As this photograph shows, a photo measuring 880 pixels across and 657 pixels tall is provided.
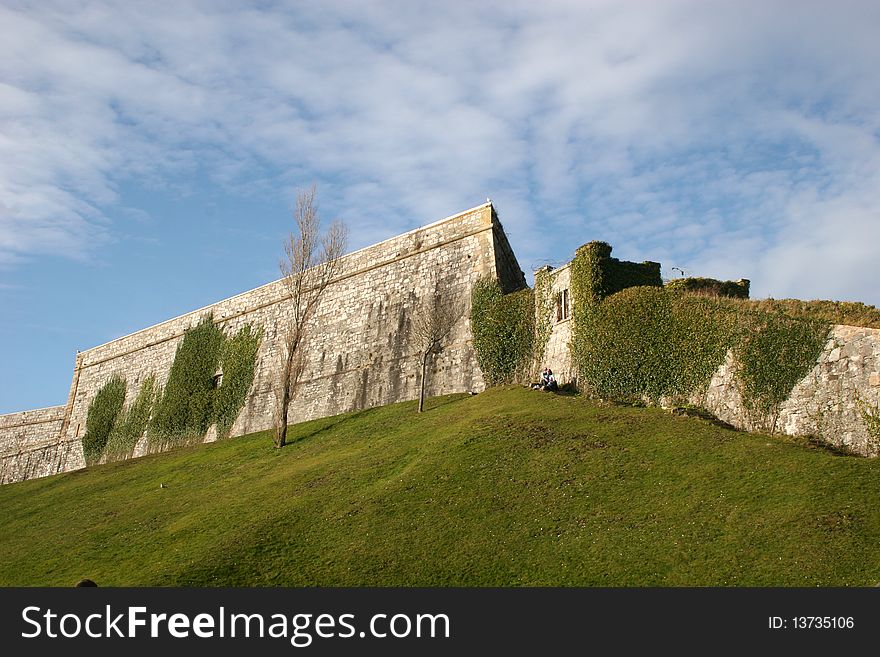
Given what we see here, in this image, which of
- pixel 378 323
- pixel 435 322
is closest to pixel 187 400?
pixel 378 323

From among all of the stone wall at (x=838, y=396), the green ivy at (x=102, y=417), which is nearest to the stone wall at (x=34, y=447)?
the green ivy at (x=102, y=417)

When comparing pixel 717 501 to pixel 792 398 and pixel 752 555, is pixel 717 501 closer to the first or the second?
pixel 752 555

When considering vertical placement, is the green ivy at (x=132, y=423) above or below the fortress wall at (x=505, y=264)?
below

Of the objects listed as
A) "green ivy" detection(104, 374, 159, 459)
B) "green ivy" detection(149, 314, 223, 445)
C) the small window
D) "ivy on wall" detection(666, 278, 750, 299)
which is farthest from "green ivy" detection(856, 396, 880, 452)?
"green ivy" detection(104, 374, 159, 459)

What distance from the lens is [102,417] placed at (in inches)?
2052

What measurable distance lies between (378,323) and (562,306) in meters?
11.3

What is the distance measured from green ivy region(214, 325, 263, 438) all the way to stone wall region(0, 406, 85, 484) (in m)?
14.1

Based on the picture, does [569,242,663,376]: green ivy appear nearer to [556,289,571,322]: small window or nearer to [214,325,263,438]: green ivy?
[556,289,571,322]: small window

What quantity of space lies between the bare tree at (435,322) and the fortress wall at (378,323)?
13.2 inches

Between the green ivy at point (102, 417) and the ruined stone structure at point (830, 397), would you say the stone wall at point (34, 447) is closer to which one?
the green ivy at point (102, 417)

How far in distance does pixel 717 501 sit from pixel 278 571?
390 inches

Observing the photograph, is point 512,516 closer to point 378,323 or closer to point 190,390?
point 378,323

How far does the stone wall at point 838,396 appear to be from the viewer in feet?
68.4

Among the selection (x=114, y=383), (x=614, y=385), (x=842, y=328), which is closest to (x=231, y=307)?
(x=114, y=383)
